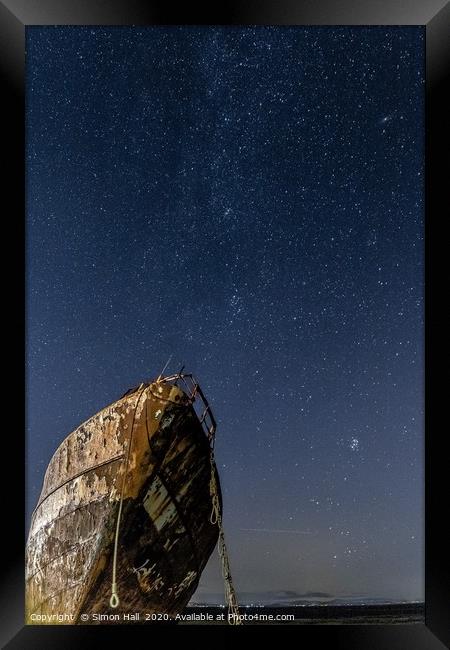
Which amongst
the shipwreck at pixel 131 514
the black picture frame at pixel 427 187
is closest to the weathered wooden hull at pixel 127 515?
the shipwreck at pixel 131 514

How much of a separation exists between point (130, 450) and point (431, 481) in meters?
1.24

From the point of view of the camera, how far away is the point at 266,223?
2.61 m

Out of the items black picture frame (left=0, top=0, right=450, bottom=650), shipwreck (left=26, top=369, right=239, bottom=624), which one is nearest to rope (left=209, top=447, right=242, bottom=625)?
shipwreck (left=26, top=369, right=239, bottom=624)

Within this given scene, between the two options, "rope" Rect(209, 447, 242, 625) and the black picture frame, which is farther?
"rope" Rect(209, 447, 242, 625)

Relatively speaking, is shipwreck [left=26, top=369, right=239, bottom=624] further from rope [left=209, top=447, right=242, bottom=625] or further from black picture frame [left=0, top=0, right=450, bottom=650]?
black picture frame [left=0, top=0, right=450, bottom=650]

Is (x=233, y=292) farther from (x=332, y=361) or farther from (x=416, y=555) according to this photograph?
(x=416, y=555)

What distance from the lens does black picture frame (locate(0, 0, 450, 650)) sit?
195cm

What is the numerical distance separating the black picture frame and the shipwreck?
243 millimetres

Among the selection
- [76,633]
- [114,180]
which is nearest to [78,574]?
[76,633]

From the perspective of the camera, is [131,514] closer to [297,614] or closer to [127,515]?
[127,515]

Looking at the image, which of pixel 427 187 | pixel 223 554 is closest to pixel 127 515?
pixel 223 554

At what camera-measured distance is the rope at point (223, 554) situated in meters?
2.32

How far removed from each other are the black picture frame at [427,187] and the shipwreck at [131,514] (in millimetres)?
243

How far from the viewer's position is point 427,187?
206 cm
